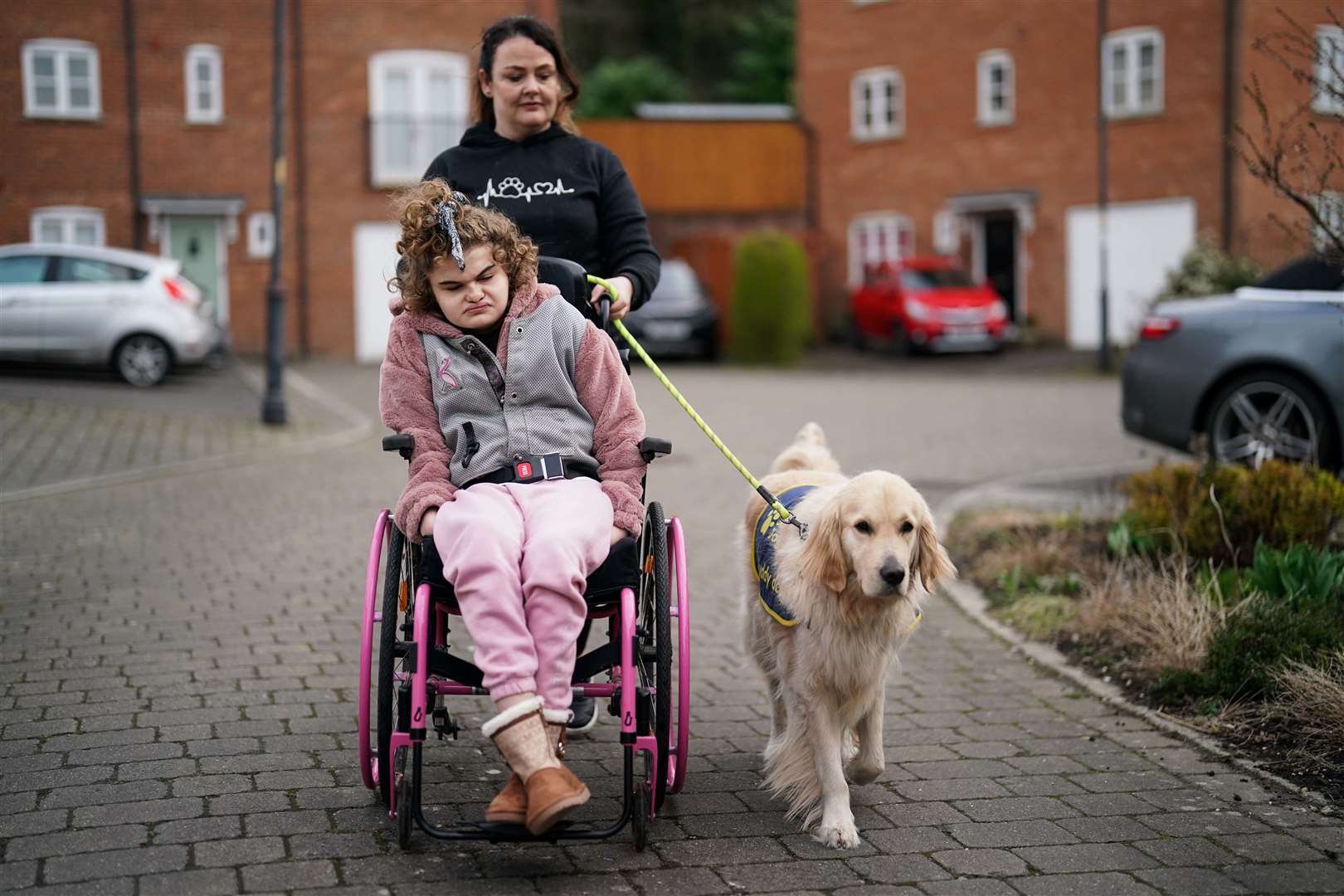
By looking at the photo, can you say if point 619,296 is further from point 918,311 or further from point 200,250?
point 200,250

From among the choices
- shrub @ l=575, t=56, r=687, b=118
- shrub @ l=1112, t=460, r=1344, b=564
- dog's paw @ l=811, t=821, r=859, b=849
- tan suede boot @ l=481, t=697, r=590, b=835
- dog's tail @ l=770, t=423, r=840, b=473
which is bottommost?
dog's paw @ l=811, t=821, r=859, b=849

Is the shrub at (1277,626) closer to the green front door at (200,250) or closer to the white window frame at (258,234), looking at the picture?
the white window frame at (258,234)

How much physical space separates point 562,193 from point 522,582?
5.71 ft

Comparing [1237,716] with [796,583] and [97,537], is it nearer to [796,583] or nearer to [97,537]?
[796,583]

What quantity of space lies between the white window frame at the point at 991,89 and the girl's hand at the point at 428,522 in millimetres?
28246

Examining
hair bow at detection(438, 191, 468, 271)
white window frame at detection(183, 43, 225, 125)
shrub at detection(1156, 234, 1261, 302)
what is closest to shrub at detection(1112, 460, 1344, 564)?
hair bow at detection(438, 191, 468, 271)

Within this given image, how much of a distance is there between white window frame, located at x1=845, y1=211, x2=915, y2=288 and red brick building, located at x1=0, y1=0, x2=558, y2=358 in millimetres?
8480

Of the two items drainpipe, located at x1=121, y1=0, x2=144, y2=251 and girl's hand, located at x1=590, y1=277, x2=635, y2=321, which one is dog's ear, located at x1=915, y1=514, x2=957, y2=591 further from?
drainpipe, located at x1=121, y1=0, x2=144, y2=251

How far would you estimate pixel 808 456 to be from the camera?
515cm

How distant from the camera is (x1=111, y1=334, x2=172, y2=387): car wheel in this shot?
18.8 metres

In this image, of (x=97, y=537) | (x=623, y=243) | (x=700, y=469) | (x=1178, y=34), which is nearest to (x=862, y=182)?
(x=1178, y=34)

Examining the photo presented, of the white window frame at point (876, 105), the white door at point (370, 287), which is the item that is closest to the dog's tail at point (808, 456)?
the white door at point (370, 287)

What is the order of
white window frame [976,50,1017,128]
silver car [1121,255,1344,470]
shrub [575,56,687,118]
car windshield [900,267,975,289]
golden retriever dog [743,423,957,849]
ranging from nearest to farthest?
golden retriever dog [743,423,957,849] → silver car [1121,255,1344,470] → car windshield [900,267,975,289] → white window frame [976,50,1017,128] → shrub [575,56,687,118]

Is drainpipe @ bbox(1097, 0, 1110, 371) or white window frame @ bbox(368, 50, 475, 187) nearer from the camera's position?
drainpipe @ bbox(1097, 0, 1110, 371)
